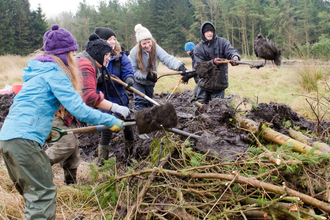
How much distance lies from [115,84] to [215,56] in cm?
197

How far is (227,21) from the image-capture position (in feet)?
88.5

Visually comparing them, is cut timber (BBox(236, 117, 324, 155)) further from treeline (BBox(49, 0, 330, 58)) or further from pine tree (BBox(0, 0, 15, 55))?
pine tree (BBox(0, 0, 15, 55))

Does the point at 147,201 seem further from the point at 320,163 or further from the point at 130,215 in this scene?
the point at 320,163

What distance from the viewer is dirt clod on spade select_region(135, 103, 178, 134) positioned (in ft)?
7.43

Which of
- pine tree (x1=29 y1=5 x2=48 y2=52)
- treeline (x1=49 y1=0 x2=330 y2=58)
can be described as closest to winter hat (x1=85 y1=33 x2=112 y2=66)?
treeline (x1=49 y1=0 x2=330 y2=58)

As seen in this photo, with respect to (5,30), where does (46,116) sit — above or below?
below

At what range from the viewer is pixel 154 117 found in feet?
7.45

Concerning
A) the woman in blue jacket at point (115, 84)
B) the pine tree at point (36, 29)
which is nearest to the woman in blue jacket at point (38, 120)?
the woman in blue jacket at point (115, 84)

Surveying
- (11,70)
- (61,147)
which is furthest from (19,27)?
(61,147)

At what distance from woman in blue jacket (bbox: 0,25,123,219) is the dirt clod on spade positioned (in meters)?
0.52

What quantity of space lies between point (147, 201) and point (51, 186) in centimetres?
86

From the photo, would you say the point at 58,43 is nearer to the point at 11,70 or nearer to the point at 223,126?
the point at 223,126

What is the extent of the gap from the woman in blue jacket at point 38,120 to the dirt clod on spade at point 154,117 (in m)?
0.52

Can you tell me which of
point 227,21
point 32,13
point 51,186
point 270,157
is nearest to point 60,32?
point 51,186
